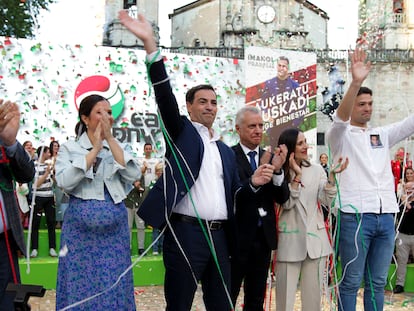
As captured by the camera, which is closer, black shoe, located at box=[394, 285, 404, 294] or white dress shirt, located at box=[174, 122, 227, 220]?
white dress shirt, located at box=[174, 122, 227, 220]

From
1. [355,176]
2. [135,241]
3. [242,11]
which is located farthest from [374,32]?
[355,176]

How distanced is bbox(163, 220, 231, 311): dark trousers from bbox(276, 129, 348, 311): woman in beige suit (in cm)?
79

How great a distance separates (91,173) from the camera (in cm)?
325

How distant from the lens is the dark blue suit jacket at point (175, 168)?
3.24m

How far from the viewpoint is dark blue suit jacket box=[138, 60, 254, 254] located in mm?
3240

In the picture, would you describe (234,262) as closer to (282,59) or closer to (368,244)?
(368,244)

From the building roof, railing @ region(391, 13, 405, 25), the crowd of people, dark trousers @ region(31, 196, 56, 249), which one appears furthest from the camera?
the building roof

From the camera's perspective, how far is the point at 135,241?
8.54m

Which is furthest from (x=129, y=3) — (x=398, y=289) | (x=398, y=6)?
(x=398, y=289)

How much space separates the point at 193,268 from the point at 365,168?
4.75 ft

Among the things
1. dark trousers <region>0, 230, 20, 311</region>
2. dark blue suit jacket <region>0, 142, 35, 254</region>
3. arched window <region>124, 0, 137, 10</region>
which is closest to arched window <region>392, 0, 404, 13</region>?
arched window <region>124, 0, 137, 10</region>

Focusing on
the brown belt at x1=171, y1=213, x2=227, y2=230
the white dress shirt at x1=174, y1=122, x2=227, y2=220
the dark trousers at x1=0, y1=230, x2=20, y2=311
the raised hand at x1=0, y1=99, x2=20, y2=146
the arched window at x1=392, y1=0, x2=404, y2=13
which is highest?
the arched window at x1=392, y1=0, x2=404, y2=13

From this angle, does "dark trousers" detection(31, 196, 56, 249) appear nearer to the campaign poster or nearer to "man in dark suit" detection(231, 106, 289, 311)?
"man in dark suit" detection(231, 106, 289, 311)

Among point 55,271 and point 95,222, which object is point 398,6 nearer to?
point 55,271
